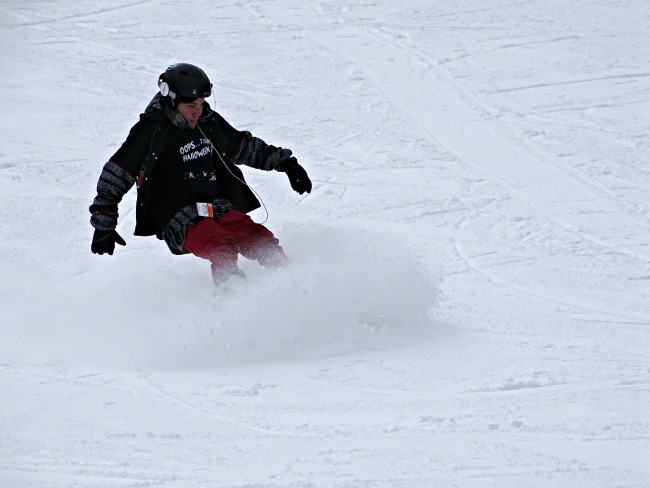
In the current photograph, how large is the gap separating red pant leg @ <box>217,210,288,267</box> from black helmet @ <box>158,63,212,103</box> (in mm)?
752

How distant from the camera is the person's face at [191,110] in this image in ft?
17.4

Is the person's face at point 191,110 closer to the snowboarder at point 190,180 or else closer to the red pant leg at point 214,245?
the snowboarder at point 190,180

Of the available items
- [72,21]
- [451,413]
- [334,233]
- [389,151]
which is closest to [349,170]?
[389,151]

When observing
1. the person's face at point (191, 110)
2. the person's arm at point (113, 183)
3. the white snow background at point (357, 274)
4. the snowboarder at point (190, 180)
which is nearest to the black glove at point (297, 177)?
the snowboarder at point (190, 180)

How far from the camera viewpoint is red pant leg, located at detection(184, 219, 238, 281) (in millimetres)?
5219

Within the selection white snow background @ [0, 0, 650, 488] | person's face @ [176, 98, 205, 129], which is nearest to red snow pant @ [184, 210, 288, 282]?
white snow background @ [0, 0, 650, 488]

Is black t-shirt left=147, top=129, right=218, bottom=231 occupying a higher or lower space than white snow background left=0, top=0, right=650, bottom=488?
higher

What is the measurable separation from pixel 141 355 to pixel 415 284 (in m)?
1.53

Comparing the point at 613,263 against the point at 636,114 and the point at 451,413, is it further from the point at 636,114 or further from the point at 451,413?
the point at 636,114

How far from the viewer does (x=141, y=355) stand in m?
4.89

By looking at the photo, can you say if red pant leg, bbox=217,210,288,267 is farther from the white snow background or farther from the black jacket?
the black jacket

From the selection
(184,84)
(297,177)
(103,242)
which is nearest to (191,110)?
(184,84)

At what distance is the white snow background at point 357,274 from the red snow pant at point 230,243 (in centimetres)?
12

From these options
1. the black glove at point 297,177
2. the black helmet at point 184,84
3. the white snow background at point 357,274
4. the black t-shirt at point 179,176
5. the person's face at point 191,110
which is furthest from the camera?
the black glove at point 297,177
